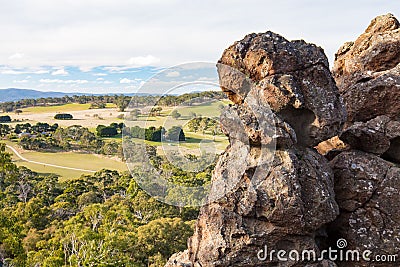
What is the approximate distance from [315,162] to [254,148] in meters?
1.66

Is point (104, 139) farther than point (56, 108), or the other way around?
point (56, 108)

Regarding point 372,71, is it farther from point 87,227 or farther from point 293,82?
point 87,227

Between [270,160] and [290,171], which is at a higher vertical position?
[270,160]

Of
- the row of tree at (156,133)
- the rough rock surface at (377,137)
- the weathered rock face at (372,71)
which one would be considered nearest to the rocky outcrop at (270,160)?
the rough rock surface at (377,137)

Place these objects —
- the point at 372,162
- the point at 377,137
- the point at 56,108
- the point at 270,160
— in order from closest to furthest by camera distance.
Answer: the point at 270,160 < the point at 372,162 < the point at 377,137 < the point at 56,108

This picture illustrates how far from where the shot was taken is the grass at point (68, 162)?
85438 millimetres

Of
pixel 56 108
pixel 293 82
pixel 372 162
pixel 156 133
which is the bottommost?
pixel 56 108

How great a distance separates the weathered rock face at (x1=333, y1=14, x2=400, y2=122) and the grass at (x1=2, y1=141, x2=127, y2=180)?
7173 centimetres

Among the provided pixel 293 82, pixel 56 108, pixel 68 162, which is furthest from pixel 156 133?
pixel 56 108

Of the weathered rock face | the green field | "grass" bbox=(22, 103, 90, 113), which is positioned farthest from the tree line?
"grass" bbox=(22, 103, 90, 113)

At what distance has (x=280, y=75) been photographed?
10.0 meters

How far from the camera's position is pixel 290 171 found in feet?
29.7

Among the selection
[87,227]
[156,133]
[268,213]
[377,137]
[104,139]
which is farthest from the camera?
[104,139]

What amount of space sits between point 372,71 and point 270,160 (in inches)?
271
